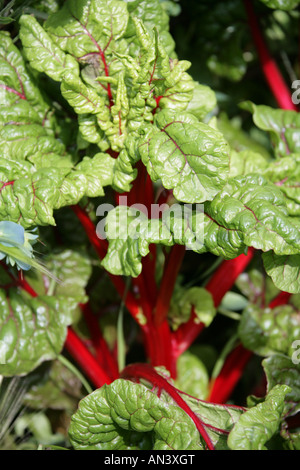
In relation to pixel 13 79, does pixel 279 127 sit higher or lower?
lower

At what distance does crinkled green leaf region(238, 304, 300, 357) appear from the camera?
1.24 m

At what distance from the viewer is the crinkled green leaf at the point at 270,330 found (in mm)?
1242

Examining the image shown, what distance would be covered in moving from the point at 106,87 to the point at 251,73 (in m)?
0.88

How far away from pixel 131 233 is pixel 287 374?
1.54 feet

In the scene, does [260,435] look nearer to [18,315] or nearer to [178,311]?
[178,311]

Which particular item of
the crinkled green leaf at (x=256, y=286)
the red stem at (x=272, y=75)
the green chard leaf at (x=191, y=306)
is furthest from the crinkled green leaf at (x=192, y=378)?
the red stem at (x=272, y=75)

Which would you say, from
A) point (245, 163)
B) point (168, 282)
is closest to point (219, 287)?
point (168, 282)

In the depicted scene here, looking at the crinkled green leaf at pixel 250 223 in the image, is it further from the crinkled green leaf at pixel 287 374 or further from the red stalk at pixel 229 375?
the red stalk at pixel 229 375

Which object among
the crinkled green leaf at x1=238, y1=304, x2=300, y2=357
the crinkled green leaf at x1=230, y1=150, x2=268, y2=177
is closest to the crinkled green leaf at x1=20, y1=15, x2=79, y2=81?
the crinkled green leaf at x1=230, y1=150, x2=268, y2=177

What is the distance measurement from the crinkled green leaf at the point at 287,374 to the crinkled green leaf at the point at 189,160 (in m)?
0.43

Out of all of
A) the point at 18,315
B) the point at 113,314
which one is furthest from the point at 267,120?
the point at 18,315

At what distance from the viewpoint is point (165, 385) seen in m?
1.06

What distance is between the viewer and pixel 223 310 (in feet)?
4.72

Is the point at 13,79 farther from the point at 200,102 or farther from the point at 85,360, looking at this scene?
the point at 85,360
